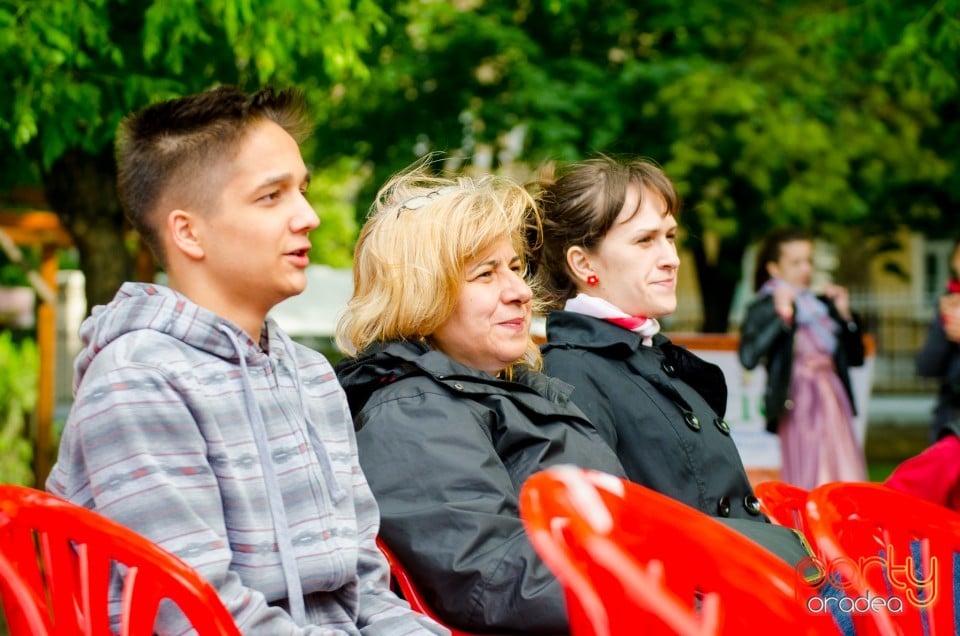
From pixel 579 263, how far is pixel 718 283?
9.97 m

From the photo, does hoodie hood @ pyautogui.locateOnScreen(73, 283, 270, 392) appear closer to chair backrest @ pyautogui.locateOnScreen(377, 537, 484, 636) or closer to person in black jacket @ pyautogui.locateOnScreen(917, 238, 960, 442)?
chair backrest @ pyautogui.locateOnScreen(377, 537, 484, 636)

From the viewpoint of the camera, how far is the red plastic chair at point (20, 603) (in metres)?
1.77

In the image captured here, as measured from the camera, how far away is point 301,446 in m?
2.04

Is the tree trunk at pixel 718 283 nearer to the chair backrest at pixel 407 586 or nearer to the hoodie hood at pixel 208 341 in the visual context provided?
the chair backrest at pixel 407 586

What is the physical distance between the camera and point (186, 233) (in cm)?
209

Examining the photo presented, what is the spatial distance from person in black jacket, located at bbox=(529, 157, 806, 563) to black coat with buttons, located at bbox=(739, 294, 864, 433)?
4096mm

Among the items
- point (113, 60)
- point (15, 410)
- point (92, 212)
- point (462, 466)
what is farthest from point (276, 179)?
point (15, 410)

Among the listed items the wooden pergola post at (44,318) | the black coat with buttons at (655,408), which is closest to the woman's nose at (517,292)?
the black coat with buttons at (655,408)

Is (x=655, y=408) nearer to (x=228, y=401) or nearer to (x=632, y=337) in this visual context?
(x=632, y=337)

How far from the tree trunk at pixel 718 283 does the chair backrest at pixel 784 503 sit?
991cm

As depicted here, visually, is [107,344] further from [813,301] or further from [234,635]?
[813,301]

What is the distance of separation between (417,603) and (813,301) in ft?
18.7

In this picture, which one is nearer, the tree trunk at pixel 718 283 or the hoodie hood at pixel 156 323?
the hoodie hood at pixel 156 323

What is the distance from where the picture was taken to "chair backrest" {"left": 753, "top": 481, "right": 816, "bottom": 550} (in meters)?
2.66
